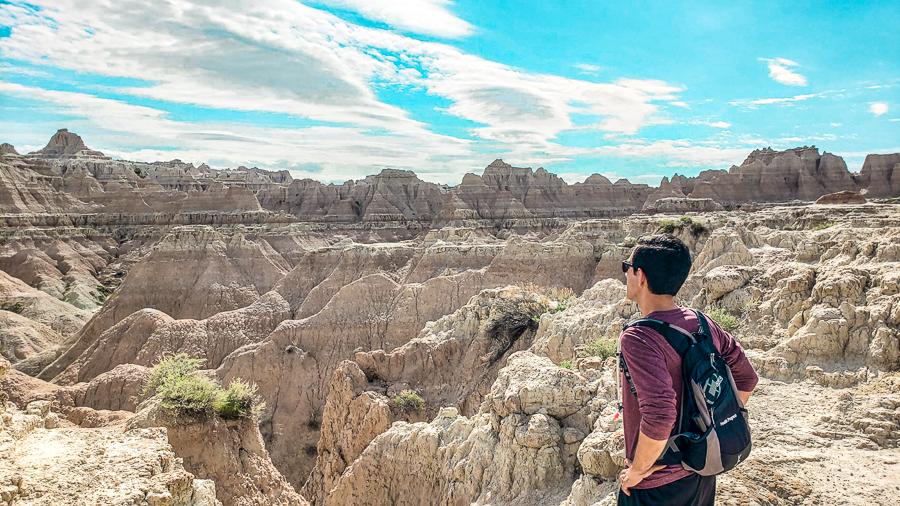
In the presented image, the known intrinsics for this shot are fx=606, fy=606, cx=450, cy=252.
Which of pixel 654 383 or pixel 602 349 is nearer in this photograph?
pixel 654 383

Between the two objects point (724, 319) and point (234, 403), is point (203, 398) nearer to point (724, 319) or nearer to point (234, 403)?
point (234, 403)

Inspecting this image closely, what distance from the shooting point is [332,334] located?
28.9 m

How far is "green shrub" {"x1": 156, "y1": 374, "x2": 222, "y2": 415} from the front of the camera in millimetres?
11930

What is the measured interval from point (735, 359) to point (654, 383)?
854mm

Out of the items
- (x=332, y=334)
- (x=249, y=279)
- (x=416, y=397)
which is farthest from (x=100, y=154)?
(x=416, y=397)

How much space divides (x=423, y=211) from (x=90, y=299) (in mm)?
50749

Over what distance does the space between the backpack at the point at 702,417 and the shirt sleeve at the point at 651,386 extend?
5.2 inches

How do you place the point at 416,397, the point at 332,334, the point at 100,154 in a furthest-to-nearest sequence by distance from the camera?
the point at 100,154, the point at 332,334, the point at 416,397

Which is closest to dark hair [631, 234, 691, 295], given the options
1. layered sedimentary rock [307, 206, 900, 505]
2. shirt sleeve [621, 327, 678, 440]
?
shirt sleeve [621, 327, 678, 440]

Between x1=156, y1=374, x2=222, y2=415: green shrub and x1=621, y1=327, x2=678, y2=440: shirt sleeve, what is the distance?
35.6 ft

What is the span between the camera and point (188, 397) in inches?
471

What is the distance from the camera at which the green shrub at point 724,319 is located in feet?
32.7

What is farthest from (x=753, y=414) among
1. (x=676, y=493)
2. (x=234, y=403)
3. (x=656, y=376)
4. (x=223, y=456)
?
(x=234, y=403)

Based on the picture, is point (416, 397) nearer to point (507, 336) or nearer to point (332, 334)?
point (507, 336)
